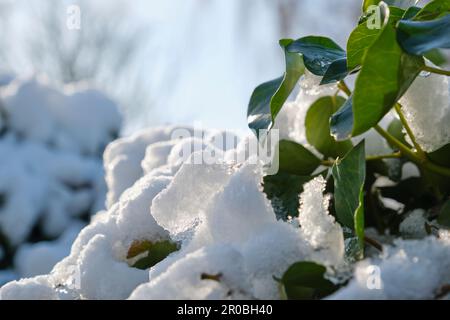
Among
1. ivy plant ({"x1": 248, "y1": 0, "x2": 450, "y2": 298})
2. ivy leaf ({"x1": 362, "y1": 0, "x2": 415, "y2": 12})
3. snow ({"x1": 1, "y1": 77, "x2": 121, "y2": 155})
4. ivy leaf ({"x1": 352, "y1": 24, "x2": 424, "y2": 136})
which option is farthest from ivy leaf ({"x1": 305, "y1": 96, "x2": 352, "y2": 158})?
snow ({"x1": 1, "y1": 77, "x2": 121, "y2": 155})

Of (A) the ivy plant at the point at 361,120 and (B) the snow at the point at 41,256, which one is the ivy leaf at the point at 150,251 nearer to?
(A) the ivy plant at the point at 361,120

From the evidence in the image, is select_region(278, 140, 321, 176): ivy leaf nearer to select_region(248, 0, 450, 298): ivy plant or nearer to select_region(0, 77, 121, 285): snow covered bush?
select_region(248, 0, 450, 298): ivy plant

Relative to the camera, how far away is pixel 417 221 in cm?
58

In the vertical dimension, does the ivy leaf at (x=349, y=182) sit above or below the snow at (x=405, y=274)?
above

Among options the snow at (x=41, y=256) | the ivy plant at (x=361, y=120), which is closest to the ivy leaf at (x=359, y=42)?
the ivy plant at (x=361, y=120)

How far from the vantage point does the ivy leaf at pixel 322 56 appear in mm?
493

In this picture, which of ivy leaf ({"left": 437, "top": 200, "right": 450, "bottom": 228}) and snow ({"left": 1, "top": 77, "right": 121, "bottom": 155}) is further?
snow ({"left": 1, "top": 77, "right": 121, "bottom": 155})

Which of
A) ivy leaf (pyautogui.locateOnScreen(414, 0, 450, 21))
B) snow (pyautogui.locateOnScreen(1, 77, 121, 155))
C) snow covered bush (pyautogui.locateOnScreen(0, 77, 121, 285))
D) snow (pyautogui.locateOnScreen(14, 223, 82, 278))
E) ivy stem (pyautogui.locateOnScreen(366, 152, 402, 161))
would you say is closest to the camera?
ivy leaf (pyautogui.locateOnScreen(414, 0, 450, 21))

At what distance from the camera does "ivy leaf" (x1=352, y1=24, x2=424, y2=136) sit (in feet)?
1.27

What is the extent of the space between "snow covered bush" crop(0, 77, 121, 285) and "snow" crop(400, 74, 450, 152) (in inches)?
51.4

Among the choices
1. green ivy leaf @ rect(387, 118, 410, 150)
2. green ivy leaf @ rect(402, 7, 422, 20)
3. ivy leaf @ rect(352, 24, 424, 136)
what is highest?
green ivy leaf @ rect(402, 7, 422, 20)

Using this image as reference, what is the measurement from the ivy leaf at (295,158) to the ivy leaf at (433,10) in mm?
181

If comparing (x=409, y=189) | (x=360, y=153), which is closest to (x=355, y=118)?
(x=360, y=153)

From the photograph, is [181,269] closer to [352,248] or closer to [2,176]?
[352,248]
